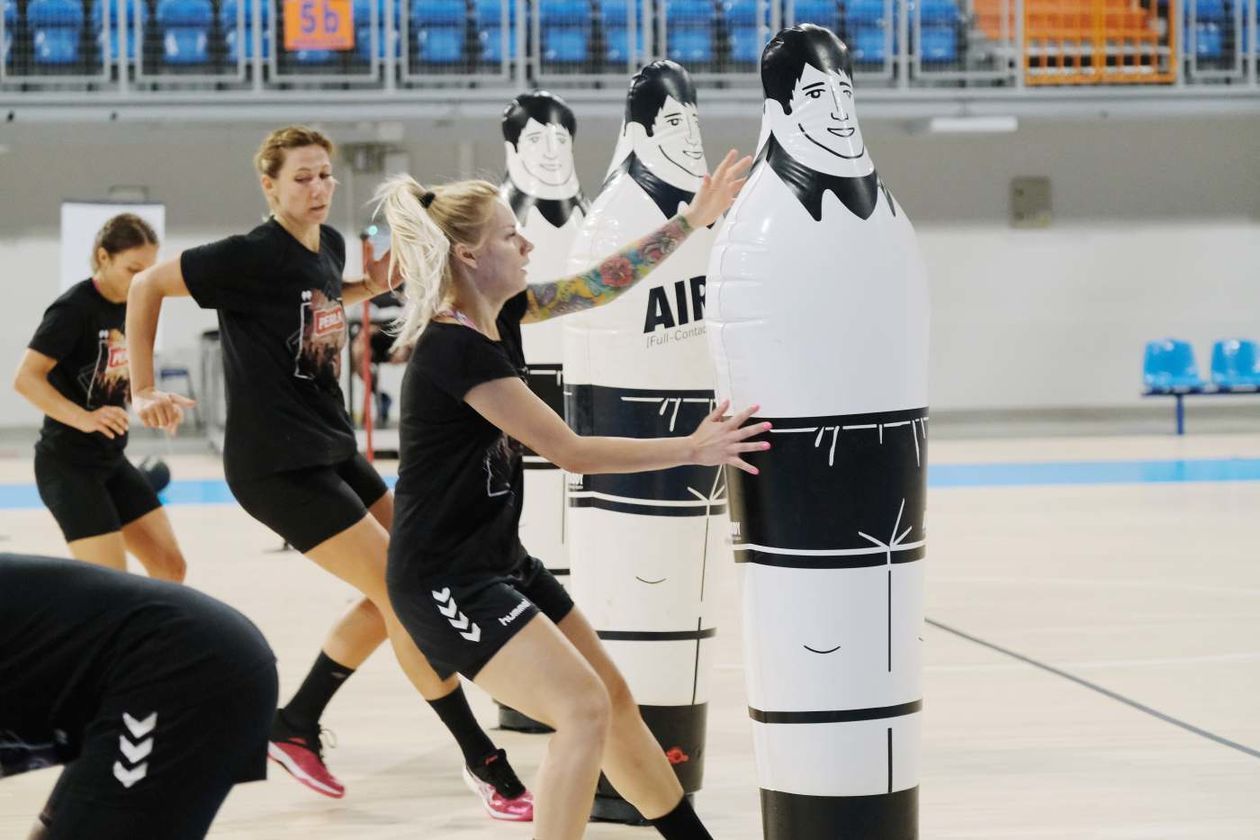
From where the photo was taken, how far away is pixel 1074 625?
22.3 feet

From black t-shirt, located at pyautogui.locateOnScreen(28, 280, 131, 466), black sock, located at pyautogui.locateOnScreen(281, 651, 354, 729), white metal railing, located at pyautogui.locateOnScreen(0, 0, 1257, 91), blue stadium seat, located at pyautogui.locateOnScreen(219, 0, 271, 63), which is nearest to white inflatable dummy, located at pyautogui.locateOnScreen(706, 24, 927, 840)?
black sock, located at pyautogui.locateOnScreen(281, 651, 354, 729)

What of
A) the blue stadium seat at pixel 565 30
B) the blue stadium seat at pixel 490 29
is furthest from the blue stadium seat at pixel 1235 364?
the blue stadium seat at pixel 490 29

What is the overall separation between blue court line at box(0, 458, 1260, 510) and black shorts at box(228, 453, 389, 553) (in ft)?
24.9

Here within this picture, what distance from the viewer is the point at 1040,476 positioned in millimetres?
12500

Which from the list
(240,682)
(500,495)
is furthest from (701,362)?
(240,682)

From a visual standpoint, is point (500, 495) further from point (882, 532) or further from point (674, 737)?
point (674, 737)

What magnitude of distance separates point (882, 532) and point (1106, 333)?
15.8m

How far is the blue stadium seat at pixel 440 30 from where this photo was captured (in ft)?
52.1

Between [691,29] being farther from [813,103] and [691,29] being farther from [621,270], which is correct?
[813,103]

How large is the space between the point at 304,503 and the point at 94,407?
1.44m

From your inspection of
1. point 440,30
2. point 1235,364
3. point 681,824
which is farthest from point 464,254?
point 1235,364

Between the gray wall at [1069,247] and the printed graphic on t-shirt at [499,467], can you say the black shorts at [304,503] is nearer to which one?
the printed graphic on t-shirt at [499,467]

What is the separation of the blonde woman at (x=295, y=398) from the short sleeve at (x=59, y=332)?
1.09 m

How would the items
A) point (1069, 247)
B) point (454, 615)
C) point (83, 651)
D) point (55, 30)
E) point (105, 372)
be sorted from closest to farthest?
point (83, 651)
point (454, 615)
point (105, 372)
point (55, 30)
point (1069, 247)
